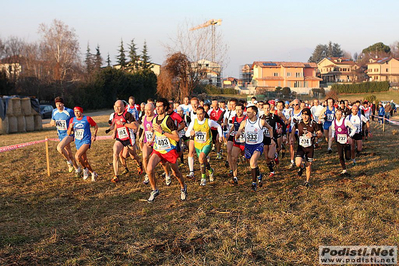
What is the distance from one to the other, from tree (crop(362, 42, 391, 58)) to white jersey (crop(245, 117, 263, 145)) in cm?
11972

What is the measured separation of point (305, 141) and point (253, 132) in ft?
4.42

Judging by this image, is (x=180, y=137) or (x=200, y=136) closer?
(x=180, y=137)

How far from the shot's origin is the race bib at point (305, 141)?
8.45 m

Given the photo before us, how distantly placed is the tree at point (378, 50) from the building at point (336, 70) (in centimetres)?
2090

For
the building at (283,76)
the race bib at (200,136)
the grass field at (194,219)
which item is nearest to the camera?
the grass field at (194,219)

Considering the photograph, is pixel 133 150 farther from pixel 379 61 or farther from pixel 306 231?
pixel 379 61

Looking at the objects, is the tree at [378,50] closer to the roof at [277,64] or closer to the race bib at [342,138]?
the roof at [277,64]

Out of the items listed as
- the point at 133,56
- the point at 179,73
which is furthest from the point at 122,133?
the point at 133,56

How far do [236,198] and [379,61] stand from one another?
94.6 meters

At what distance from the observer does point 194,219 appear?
20.5 ft

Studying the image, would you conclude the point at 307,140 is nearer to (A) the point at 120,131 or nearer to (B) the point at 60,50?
(A) the point at 120,131

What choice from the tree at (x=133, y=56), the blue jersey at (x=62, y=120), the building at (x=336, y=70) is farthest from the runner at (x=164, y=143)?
the building at (x=336, y=70)

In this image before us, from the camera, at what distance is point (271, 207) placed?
690 centimetres

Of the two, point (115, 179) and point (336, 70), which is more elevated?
point (336, 70)
